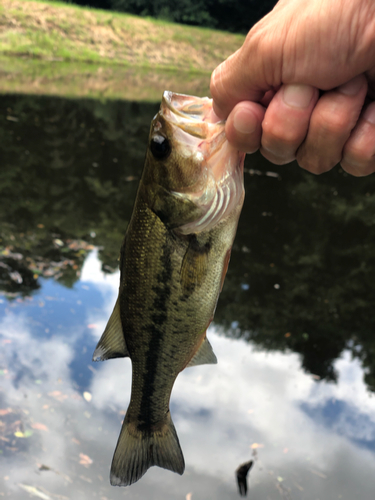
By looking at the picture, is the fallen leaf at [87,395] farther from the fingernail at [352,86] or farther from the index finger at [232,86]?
the fingernail at [352,86]

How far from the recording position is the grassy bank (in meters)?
21.6

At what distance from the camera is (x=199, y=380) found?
5.36 metres

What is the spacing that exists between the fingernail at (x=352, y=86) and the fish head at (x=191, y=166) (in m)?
0.54

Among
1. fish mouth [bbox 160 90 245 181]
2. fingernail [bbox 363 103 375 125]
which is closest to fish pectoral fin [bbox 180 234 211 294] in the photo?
fish mouth [bbox 160 90 245 181]

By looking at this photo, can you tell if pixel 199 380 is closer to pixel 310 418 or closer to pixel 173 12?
pixel 310 418

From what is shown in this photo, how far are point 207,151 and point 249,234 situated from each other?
283 inches

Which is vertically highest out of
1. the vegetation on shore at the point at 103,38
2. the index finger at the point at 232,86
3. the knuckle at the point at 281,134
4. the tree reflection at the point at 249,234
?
the index finger at the point at 232,86

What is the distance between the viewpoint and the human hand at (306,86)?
56.9 inches

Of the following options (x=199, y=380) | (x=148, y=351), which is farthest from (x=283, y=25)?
(x=199, y=380)

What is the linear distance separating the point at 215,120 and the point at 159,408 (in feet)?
5.32

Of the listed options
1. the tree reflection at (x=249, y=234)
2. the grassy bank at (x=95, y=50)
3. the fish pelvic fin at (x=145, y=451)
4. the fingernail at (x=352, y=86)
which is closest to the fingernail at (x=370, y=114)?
the fingernail at (x=352, y=86)

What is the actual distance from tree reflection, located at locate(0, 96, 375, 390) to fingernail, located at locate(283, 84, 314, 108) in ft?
16.3

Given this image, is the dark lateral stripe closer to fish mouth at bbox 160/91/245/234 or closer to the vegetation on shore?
fish mouth at bbox 160/91/245/234

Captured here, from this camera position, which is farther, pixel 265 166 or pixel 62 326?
pixel 265 166
